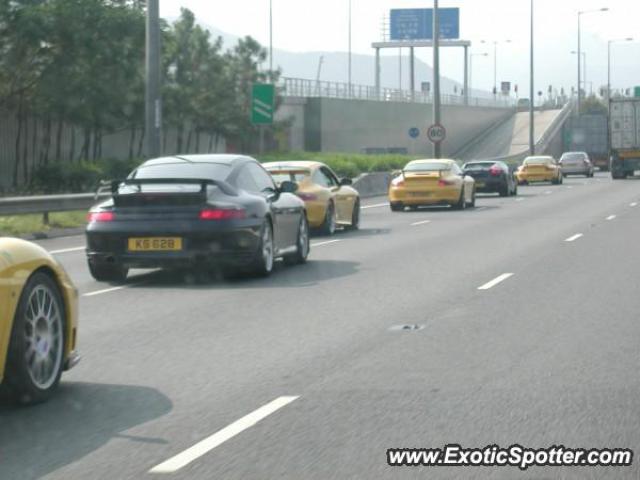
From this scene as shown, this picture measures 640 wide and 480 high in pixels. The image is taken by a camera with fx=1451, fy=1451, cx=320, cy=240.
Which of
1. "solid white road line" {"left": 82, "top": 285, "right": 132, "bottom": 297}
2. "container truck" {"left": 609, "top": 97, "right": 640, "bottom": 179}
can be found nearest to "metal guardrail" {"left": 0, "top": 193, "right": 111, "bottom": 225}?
"solid white road line" {"left": 82, "top": 285, "right": 132, "bottom": 297}

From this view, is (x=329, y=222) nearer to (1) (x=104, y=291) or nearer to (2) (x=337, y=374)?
(1) (x=104, y=291)

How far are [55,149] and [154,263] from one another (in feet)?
103

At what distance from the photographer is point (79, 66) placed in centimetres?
4191

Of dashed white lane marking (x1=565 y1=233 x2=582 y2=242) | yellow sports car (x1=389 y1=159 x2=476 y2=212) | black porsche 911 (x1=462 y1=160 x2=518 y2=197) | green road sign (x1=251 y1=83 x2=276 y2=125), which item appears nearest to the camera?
dashed white lane marking (x1=565 y1=233 x2=582 y2=242)

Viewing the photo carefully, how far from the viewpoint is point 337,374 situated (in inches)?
365

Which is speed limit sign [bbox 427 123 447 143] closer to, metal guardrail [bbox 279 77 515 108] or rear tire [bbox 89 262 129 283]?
metal guardrail [bbox 279 77 515 108]

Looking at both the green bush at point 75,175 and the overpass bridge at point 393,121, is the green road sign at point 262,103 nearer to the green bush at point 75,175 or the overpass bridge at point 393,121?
the green bush at point 75,175

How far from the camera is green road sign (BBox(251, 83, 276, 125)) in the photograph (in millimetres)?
36281

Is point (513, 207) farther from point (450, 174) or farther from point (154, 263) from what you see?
point (154, 263)

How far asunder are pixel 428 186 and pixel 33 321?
26.4 meters

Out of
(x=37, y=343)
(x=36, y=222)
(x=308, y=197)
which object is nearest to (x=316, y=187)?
(x=308, y=197)

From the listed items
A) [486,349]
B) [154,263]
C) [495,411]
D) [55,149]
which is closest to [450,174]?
[55,149]

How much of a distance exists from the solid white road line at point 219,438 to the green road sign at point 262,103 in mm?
28178
